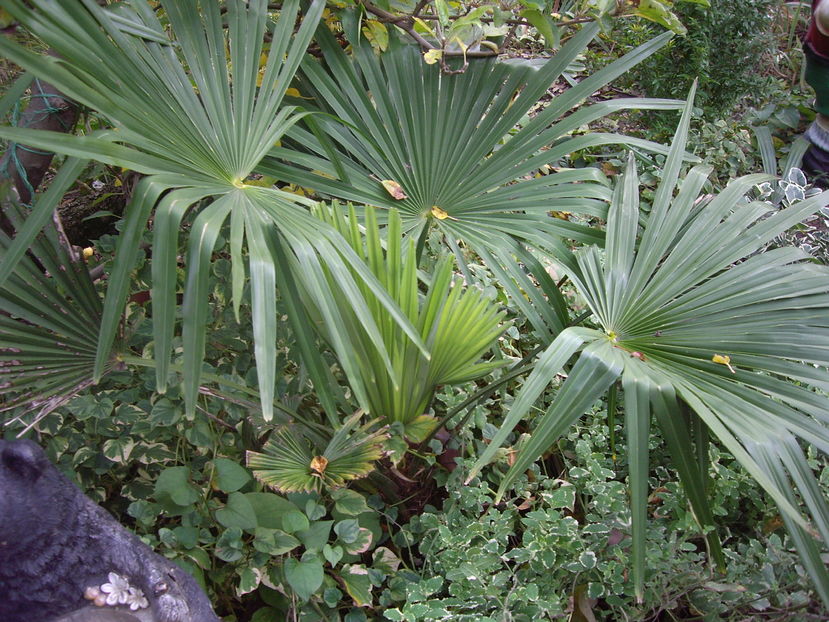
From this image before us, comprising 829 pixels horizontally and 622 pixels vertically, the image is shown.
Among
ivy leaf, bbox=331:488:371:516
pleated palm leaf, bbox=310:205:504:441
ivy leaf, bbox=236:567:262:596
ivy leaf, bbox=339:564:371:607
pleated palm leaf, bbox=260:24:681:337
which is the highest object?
pleated palm leaf, bbox=260:24:681:337

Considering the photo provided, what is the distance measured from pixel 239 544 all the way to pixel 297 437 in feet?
0.92

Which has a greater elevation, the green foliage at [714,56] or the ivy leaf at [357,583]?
the green foliage at [714,56]

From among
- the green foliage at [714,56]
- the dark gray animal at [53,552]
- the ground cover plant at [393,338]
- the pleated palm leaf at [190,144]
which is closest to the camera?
the dark gray animal at [53,552]

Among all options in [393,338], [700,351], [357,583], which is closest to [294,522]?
[357,583]

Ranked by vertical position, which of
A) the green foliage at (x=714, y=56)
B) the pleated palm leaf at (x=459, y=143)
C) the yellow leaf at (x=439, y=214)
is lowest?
the yellow leaf at (x=439, y=214)

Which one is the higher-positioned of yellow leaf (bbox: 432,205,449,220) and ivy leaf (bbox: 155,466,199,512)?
yellow leaf (bbox: 432,205,449,220)

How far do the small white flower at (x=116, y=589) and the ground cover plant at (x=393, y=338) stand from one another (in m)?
0.29

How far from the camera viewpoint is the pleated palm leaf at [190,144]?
1.20 m

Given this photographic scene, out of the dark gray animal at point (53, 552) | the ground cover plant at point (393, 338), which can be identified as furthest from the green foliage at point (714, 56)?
the dark gray animal at point (53, 552)

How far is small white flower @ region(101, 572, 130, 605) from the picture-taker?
3.45 ft

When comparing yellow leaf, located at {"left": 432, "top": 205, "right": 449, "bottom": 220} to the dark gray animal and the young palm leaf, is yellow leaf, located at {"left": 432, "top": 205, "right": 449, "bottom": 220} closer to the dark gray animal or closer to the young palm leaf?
the young palm leaf

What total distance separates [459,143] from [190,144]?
0.77 metres

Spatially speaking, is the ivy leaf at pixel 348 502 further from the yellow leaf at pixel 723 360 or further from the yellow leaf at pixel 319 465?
the yellow leaf at pixel 723 360

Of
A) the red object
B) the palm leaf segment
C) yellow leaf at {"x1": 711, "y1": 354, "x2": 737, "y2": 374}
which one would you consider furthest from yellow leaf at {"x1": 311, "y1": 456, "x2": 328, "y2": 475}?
the red object
